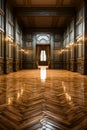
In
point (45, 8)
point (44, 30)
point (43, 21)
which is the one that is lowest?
point (44, 30)

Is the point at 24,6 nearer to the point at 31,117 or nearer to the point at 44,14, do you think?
the point at 44,14

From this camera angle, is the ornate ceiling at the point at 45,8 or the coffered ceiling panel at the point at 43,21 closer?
the ornate ceiling at the point at 45,8

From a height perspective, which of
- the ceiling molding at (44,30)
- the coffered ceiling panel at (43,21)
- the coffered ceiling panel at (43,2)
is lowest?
the ceiling molding at (44,30)

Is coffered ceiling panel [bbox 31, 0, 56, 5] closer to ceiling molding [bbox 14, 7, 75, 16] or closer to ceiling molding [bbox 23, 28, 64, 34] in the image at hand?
ceiling molding [bbox 14, 7, 75, 16]

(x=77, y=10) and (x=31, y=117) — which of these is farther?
(x=77, y=10)

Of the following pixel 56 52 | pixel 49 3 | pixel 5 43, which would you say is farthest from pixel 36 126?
pixel 56 52

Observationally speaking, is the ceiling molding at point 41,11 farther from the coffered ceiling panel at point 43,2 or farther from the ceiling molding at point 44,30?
the ceiling molding at point 44,30

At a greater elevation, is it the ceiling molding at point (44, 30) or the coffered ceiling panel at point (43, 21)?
the coffered ceiling panel at point (43, 21)

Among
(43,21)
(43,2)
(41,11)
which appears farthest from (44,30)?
(43,2)

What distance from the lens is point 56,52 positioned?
1659cm

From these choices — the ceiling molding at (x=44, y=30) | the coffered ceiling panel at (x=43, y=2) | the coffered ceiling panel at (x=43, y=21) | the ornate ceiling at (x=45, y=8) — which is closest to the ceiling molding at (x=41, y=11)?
the ornate ceiling at (x=45, y=8)

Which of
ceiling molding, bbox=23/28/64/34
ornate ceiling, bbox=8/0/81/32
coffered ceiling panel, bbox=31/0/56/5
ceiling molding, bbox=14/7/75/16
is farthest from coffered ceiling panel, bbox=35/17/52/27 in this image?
coffered ceiling panel, bbox=31/0/56/5

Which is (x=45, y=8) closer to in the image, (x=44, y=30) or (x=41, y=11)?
(x=41, y=11)

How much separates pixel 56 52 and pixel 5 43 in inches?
314
